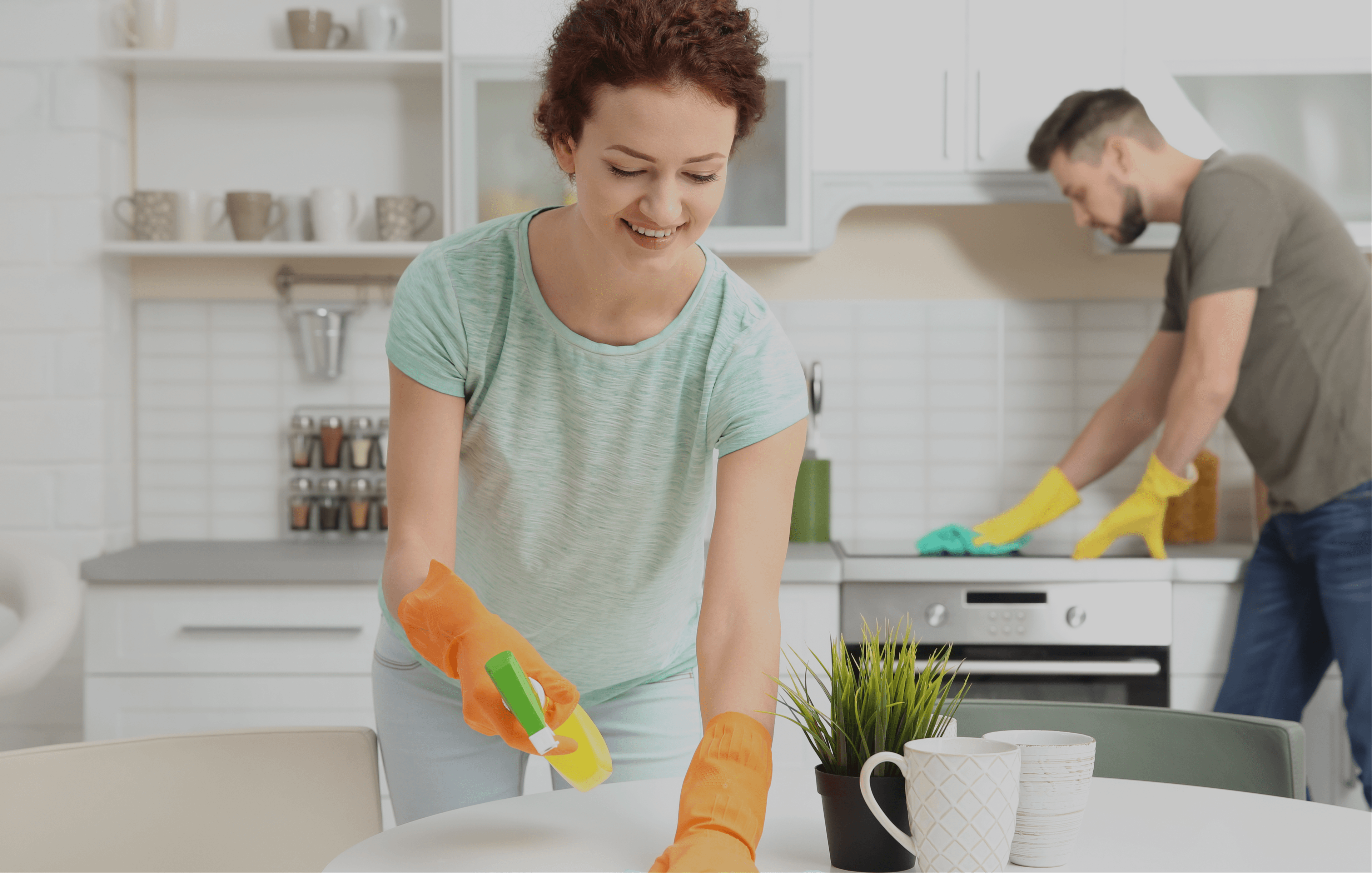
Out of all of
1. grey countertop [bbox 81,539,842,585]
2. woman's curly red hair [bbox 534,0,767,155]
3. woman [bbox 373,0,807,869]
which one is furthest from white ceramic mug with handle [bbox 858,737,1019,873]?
grey countertop [bbox 81,539,842,585]

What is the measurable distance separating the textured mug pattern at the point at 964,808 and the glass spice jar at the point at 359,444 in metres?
2.10

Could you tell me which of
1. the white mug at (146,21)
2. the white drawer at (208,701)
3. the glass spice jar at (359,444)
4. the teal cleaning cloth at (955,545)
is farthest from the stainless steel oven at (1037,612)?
the white mug at (146,21)

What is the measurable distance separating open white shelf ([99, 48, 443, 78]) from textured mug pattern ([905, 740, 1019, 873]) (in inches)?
83.9

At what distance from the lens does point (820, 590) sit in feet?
7.28

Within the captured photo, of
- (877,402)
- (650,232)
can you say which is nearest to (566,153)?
(650,232)

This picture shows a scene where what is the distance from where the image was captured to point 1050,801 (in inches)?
29.7

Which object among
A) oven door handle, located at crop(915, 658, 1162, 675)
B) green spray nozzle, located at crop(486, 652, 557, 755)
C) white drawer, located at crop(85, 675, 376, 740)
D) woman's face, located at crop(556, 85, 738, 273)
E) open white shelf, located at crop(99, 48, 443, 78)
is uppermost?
open white shelf, located at crop(99, 48, 443, 78)

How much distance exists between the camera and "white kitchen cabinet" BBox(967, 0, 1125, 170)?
2.38 metres

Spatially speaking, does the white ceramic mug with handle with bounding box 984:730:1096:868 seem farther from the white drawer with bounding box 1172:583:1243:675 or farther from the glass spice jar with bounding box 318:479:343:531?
the glass spice jar with bounding box 318:479:343:531

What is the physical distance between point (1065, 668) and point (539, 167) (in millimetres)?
1500

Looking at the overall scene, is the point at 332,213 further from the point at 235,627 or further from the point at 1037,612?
the point at 1037,612

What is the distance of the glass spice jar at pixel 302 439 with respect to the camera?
2623mm

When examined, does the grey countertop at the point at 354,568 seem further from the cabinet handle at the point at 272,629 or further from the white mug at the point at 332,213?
the white mug at the point at 332,213

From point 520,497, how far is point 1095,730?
2.19 feet
